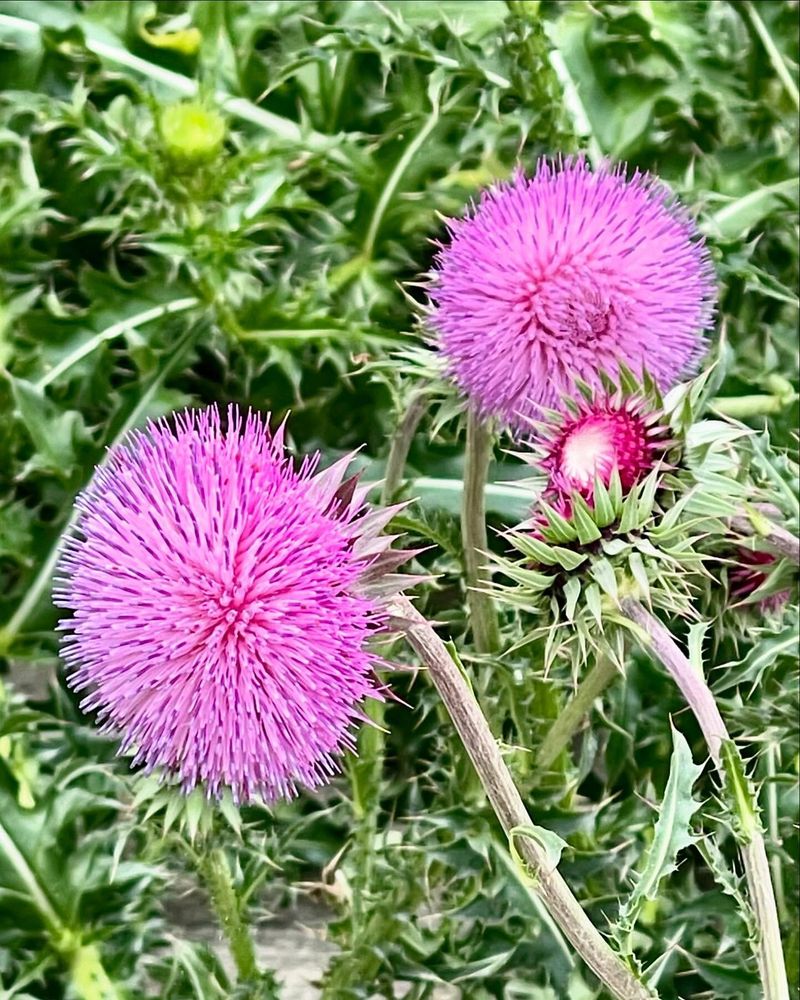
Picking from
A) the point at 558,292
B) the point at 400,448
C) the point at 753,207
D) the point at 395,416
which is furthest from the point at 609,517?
the point at 753,207

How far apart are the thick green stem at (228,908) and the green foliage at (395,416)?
0.03 metres

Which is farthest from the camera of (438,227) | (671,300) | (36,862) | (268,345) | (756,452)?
(438,227)

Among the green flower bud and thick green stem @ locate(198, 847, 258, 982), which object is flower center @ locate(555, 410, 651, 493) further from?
the green flower bud

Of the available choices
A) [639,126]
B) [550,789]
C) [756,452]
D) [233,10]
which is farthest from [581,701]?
[233,10]

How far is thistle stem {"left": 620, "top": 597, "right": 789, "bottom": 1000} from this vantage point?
1.11 metres

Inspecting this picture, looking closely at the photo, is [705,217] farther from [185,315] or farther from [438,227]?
[185,315]

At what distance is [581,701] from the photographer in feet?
4.58

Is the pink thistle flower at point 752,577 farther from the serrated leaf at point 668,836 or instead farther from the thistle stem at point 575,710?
the serrated leaf at point 668,836

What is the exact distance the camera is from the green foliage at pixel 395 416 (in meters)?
1.43

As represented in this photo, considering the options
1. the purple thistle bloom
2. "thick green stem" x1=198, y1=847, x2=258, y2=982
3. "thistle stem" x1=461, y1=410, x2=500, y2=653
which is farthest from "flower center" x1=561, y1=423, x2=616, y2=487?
"thick green stem" x1=198, y1=847, x2=258, y2=982

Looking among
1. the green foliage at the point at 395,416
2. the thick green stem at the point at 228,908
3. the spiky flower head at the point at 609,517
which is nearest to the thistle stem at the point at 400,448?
the green foliage at the point at 395,416

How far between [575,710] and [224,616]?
57 cm

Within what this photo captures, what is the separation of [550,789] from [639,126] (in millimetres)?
1402

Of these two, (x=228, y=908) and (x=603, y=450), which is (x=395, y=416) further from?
(x=228, y=908)
